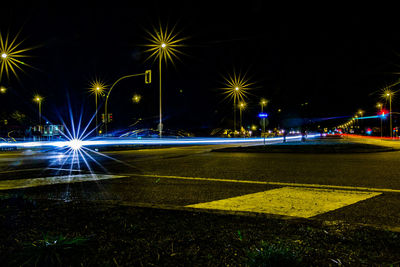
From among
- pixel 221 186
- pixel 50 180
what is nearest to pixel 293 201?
pixel 221 186

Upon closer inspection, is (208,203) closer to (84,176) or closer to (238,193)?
(238,193)

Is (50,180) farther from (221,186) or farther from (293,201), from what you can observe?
(293,201)

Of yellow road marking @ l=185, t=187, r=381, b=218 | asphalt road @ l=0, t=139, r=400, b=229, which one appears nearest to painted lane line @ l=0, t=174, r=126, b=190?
asphalt road @ l=0, t=139, r=400, b=229

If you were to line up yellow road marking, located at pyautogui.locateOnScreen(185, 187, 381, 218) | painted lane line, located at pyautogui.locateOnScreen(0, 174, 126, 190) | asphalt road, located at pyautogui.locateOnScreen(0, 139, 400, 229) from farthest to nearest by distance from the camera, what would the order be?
painted lane line, located at pyautogui.locateOnScreen(0, 174, 126, 190)
asphalt road, located at pyautogui.locateOnScreen(0, 139, 400, 229)
yellow road marking, located at pyautogui.locateOnScreen(185, 187, 381, 218)

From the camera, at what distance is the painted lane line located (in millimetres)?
8023

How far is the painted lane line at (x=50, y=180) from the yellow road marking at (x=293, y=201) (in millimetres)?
4555

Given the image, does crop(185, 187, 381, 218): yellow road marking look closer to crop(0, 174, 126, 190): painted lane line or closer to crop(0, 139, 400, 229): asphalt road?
crop(0, 139, 400, 229): asphalt road

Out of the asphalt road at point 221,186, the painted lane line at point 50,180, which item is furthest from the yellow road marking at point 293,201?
the painted lane line at point 50,180

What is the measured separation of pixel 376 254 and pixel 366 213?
86.1 inches

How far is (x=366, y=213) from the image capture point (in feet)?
16.6

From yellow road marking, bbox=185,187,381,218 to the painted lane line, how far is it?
4555 mm

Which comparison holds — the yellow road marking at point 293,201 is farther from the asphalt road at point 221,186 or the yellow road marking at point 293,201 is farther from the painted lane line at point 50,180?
the painted lane line at point 50,180

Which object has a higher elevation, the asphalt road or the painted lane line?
the painted lane line

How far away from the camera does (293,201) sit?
5844 millimetres
